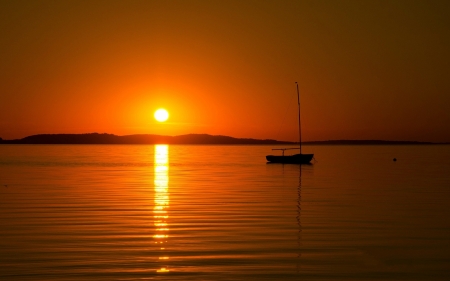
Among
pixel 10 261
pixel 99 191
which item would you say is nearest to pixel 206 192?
pixel 99 191

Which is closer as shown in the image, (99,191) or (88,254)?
(88,254)

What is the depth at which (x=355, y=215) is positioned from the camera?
26.1 meters

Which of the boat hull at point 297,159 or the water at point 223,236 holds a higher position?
the boat hull at point 297,159

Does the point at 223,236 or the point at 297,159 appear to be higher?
the point at 297,159

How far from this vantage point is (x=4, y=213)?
26.3 m

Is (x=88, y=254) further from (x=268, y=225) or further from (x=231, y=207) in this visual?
(x=231, y=207)

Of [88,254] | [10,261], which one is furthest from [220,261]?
[10,261]

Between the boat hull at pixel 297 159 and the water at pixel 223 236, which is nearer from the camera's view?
the water at pixel 223 236

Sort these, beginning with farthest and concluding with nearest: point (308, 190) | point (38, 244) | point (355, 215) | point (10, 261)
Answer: point (308, 190), point (355, 215), point (38, 244), point (10, 261)

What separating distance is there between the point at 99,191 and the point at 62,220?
15.1 m

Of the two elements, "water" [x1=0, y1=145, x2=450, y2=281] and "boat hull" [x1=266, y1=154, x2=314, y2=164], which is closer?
"water" [x1=0, y1=145, x2=450, y2=281]

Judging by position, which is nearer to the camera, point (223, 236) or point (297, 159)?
point (223, 236)

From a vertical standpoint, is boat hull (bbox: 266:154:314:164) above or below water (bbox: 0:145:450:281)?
above

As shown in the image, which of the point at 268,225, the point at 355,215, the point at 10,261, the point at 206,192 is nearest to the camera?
the point at 10,261
